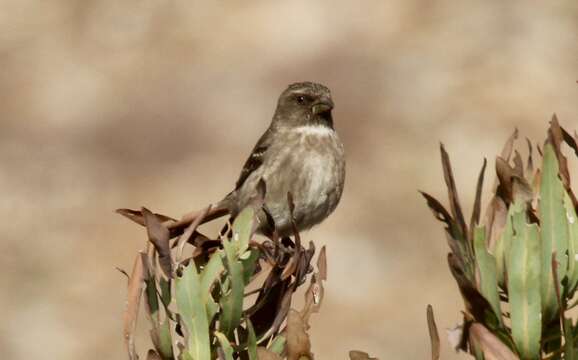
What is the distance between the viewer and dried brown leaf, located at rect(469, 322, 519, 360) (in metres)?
3.15

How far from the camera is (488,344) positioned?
3154 millimetres

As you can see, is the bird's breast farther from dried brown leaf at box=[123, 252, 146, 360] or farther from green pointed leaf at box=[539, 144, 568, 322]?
green pointed leaf at box=[539, 144, 568, 322]

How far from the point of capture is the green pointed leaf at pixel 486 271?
3205 millimetres

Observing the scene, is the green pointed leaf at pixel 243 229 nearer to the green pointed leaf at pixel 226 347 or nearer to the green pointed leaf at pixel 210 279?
the green pointed leaf at pixel 210 279

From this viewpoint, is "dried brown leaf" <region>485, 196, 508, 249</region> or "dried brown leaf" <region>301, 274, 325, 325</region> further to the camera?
"dried brown leaf" <region>301, 274, 325, 325</region>

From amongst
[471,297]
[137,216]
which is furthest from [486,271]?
[137,216]

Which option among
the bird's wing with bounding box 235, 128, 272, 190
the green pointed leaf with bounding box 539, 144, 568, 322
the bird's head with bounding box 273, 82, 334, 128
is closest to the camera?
the green pointed leaf with bounding box 539, 144, 568, 322

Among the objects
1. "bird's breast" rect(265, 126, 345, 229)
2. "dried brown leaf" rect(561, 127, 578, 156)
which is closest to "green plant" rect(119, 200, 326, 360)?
"dried brown leaf" rect(561, 127, 578, 156)

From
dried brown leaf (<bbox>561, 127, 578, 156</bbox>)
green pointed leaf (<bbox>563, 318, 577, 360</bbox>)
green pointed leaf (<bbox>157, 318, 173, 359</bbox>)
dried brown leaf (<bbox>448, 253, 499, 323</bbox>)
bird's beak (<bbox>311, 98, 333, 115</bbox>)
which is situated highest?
bird's beak (<bbox>311, 98, 333, 115</bbox>)

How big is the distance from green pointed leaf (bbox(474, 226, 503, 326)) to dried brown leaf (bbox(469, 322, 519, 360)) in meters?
0.07

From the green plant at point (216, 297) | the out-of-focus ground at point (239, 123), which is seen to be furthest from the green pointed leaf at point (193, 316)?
the out-of-focus ground at point (239, 123)

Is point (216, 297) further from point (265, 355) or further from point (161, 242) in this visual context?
point (265, 355)

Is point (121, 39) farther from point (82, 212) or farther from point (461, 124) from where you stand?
point (461, 124)

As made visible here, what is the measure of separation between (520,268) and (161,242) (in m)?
0.93
